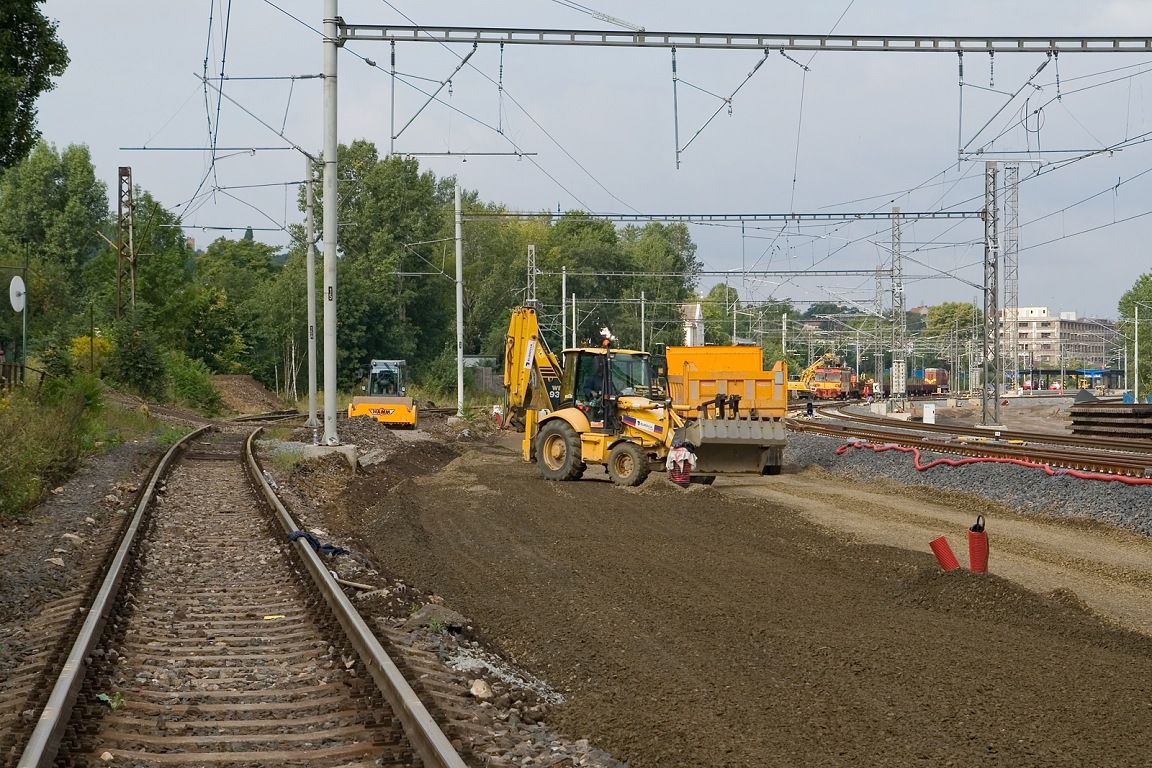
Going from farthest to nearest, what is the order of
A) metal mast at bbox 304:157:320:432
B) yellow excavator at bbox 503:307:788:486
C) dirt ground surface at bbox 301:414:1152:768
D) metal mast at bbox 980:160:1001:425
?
metal mast at bbox 980:160:1001:425
metal mast at bbox 304:157:320:432
yellow excavator at bbox 503:307:788:486
dirt ground surface at bbox 301:414:1152:768

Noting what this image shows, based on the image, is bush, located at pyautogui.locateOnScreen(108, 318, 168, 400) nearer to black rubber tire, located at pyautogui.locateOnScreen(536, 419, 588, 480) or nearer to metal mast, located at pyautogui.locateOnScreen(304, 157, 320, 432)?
metal mast, located at pyautogui.locateOnScreen(304, 157, 320, 432)

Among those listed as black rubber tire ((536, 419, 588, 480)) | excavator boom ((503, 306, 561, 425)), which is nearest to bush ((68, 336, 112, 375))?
excavator boom ((503, 306, 561, 425))

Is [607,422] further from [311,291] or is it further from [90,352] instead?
[90,352]

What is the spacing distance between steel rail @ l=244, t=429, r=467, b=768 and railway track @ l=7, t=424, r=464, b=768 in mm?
13

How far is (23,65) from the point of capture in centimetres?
2041

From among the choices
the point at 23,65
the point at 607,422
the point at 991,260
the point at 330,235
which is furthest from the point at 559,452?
the point at 991,260

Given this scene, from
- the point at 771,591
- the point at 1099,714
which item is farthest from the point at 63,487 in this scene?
the point at 1099,714

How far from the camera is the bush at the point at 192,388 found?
2128 inches

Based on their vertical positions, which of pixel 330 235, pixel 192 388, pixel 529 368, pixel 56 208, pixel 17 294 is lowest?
pixel 192 388

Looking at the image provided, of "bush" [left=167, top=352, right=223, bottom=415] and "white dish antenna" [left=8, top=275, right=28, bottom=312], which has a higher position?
"white dish antenna" [left=8, top=275, right=28, bottom=312]

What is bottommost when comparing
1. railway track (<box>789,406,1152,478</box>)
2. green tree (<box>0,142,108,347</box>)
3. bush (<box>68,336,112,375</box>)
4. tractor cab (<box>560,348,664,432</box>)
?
railway track (<box>789,406,1152,478</box>)

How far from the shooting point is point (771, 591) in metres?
11.3

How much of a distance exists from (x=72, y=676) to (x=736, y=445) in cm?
1832

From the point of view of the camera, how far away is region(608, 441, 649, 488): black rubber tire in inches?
861
